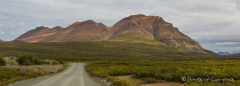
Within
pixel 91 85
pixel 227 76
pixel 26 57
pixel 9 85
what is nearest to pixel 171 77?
pixel 227 76

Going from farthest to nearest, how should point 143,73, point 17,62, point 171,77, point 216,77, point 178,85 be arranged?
point 17,62 → point 143,73 → point 171,77 → point 216,77 → point 178,85

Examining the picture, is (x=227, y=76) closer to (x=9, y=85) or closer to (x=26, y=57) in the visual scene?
(x=9, y=85)

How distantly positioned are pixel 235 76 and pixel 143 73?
13.7 metres

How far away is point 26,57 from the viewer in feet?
331

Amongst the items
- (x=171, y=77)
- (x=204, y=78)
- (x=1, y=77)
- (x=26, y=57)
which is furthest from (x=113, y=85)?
(x=26, y=57)

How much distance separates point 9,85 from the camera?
3047 cm

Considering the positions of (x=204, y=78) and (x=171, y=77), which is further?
(x=171, y=77)

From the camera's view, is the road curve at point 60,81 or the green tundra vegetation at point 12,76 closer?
the road curve at point 60,81

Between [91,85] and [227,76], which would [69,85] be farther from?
[227,76]

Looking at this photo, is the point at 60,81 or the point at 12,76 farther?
the point at 12,76

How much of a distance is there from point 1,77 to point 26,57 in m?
64.7

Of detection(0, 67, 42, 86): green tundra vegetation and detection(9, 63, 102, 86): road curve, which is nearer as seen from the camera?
detection(9, 63, 102, 86): road curve

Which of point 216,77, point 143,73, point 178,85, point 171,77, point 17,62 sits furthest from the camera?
point 17,62

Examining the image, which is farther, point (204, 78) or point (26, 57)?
point (26, 57)
